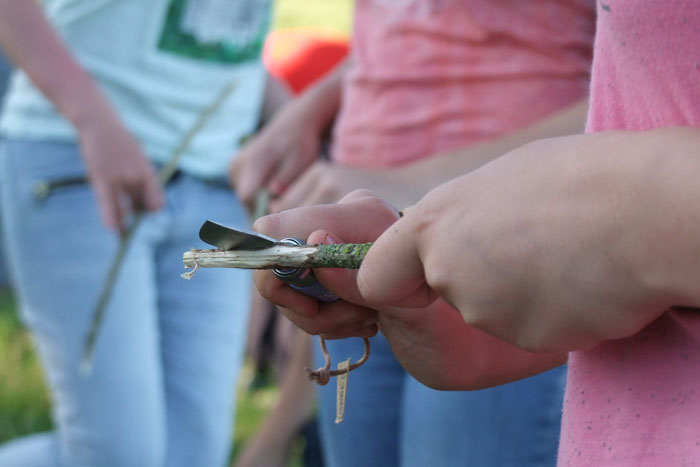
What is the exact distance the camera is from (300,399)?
8.13 ft

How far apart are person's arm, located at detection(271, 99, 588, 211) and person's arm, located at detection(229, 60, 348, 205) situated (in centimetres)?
26

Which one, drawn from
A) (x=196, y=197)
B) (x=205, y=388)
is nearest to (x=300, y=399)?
(x=205, y=388)

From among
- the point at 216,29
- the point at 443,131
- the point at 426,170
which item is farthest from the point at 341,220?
the point at 216,29

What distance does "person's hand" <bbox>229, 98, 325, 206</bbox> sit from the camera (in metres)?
1.63

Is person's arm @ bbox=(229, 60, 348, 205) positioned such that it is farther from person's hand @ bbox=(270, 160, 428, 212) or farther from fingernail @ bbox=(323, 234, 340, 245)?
fingernail @ bbox=(323, 234, 340, 245)

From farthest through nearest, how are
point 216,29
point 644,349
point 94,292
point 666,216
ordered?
point 216,29
point 94,292
point 644,349
point 666,216

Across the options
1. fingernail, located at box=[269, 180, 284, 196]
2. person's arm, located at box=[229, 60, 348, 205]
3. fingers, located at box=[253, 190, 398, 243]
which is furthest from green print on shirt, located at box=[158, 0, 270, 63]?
fingers, located at box=[253, 190, 398, 243]

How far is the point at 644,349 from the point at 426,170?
2.21ft

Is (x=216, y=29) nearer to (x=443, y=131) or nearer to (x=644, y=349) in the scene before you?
(x=443, y=131)

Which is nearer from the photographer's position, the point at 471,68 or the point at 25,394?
the point at 471,68

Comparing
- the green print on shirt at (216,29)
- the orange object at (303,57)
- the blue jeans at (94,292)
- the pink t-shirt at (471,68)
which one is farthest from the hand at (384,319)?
the orange object at (303,57)

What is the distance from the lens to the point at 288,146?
5.45 ft

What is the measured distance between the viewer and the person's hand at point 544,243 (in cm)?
53

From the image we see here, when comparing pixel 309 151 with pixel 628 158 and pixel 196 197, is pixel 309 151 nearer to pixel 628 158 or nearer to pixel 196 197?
pixel 196 197
